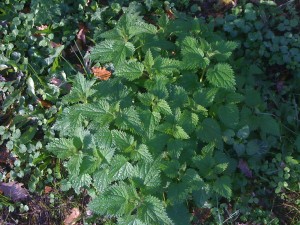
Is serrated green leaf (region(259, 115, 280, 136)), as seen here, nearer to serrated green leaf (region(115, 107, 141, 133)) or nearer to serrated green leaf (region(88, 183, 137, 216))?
serrated green leaf (region(115, 107, 141, 133))

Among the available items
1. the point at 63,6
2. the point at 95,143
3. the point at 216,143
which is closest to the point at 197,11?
the point at 63,6

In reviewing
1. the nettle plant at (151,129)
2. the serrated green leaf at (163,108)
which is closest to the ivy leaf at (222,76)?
the nettle plant at (151,129)

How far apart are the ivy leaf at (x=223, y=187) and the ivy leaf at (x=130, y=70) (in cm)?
83

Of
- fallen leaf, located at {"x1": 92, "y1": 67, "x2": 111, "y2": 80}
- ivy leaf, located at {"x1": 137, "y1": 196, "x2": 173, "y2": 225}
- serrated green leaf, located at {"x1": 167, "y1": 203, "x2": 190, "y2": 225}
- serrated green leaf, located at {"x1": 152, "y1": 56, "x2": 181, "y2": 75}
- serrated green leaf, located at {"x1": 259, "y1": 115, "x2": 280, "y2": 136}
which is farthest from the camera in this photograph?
fallen leaf, located at {"x1": 92, "y1": 67, "x2": 111, "y2": 80}

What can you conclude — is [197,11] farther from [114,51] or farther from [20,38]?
[20,38]

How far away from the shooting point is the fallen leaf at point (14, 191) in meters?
3.36

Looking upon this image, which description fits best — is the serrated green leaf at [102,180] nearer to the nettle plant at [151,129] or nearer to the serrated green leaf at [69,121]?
the nettle plant at [151,129]

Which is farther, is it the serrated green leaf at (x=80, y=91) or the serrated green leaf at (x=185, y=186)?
the serrated green leaf at (x=80, y=91)

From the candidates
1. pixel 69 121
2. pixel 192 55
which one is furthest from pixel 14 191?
pixel 192 55

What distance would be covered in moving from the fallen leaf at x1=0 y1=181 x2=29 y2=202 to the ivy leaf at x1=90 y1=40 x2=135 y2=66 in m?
1.11

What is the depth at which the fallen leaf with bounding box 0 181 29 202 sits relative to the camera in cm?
336

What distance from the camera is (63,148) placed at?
294 centimetres

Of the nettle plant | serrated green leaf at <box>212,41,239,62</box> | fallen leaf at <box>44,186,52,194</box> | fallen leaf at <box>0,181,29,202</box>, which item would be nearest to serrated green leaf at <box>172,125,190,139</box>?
the nettle plant

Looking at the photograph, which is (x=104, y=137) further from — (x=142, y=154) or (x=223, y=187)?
(x=223, y=187)
